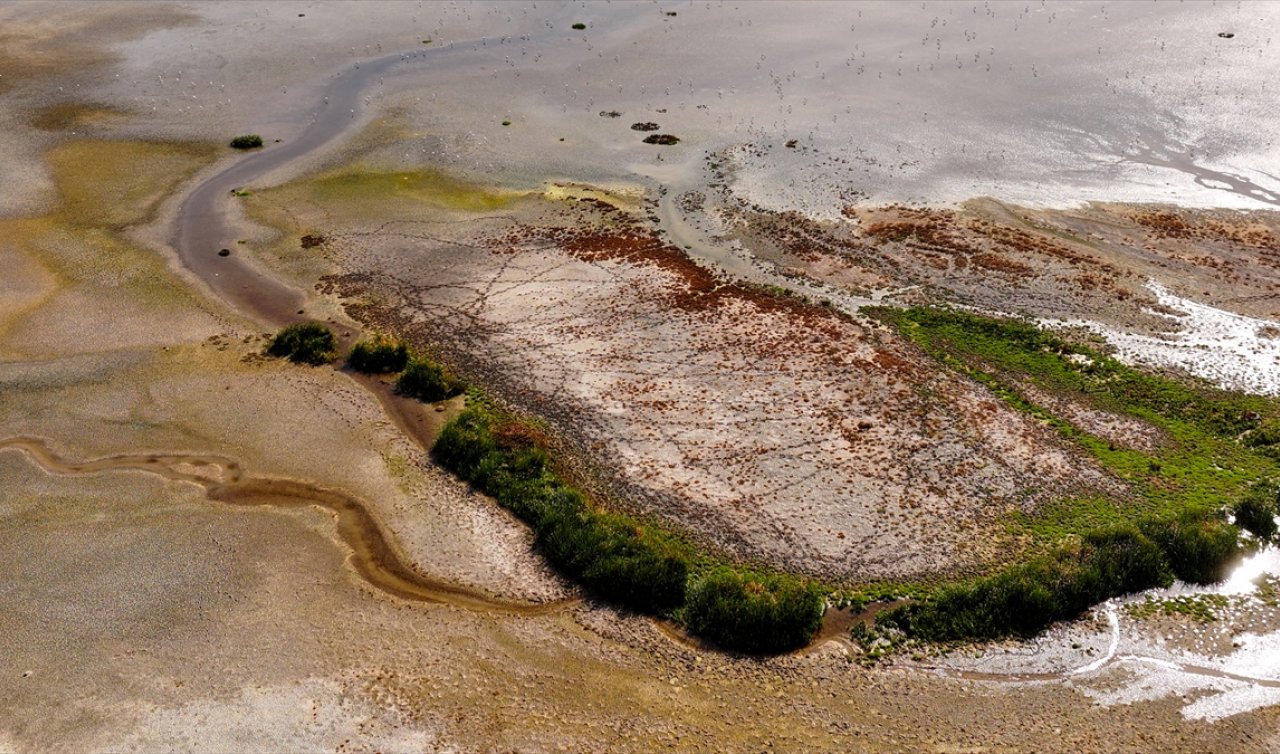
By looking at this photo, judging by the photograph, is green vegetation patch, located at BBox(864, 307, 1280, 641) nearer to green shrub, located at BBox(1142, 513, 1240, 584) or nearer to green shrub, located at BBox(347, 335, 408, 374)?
green shrub, located at BBox(1142, 513, 1240, 584)

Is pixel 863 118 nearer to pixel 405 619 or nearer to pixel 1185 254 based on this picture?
pixel 1185 254

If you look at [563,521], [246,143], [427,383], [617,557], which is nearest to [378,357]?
[427,383]

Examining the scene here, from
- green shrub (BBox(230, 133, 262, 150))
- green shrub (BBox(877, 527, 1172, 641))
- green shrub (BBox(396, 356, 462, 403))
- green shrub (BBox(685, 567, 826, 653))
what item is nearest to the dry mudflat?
green shrub (BBox(685, 567, 826, 653))

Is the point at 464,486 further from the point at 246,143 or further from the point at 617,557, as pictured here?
the point at 246,143

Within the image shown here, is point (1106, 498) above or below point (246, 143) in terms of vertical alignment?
below

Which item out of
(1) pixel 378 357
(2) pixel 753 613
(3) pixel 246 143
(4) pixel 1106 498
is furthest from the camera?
(3) pixel 246 143

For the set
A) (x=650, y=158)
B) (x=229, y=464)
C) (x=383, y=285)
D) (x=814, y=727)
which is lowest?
(x=814, y=727)

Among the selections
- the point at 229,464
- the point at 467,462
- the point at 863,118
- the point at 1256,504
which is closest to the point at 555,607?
the point at 467,462
